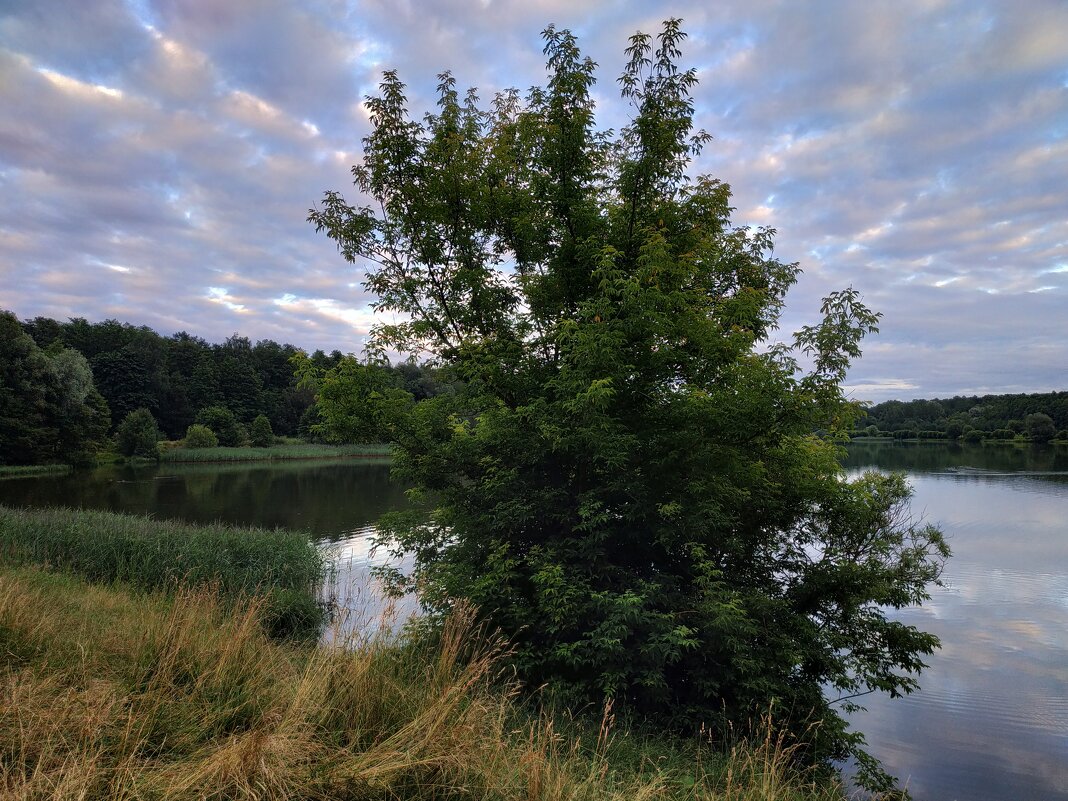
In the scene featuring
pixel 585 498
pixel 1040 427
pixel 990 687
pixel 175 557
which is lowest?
pixel 990 687

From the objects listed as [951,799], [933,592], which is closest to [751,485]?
[951,799]

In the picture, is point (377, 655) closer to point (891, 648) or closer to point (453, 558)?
point (453, 558)

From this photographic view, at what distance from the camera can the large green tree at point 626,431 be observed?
6016mm

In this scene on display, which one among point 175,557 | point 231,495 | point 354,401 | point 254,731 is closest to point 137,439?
point 231,495

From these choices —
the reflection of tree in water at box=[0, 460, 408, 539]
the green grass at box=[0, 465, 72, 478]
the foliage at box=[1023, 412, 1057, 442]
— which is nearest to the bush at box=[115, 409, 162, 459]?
the reflection of tree in water at box=[0, 460, 408, 539]

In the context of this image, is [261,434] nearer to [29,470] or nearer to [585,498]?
[29,470]

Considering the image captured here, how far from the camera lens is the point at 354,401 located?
6.91 metres

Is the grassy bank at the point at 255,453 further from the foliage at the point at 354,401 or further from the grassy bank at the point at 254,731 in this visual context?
the grassy bank at the point at 254,731

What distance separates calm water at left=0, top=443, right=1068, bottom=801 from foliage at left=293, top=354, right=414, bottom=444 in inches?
84.9

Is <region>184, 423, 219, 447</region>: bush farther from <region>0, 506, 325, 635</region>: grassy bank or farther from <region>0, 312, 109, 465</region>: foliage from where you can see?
<region>0, 506, 325, 635</region>: grassy bank

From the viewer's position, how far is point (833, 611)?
7168 millimetres

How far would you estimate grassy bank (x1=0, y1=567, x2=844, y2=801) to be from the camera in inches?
107

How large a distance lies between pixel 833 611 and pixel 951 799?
2.27 m

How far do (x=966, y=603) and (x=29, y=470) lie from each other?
50.7 meters
